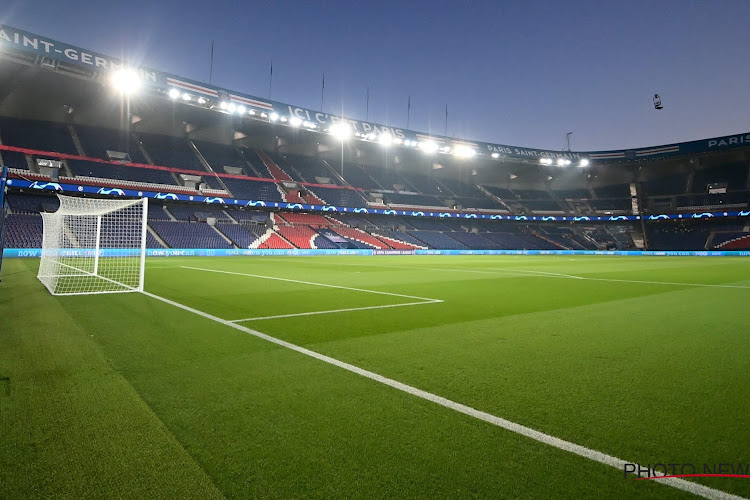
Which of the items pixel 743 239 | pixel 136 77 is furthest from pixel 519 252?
pixel 136 77

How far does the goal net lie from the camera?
31.2 feet

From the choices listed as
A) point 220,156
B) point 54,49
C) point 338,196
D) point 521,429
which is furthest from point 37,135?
point 521,429

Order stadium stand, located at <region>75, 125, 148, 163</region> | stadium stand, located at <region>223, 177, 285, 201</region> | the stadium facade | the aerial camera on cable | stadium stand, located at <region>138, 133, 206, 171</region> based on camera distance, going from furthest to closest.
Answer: the aerial camera on cable → stadium stand, located at <region>223, 177, 285, 201</region> → stadium stand, located at <region>138, 133, 206, 171</region> → stadium stand, located at <region>75, 125, 148, 163</region> → the stadium facade

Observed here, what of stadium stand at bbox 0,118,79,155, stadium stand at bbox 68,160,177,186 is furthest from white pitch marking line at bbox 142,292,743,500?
stadium stand at bbox 0,118,79,155

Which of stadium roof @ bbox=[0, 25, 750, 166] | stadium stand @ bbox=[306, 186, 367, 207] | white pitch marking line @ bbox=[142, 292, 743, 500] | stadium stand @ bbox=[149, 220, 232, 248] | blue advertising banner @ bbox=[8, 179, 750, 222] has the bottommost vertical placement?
white pitch marking line @ bbox=[142, 292, 743, 500]

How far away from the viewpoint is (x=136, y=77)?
25.2m

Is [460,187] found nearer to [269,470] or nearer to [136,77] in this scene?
[136,77]

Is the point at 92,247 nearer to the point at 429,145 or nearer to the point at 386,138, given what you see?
the point at 386,138

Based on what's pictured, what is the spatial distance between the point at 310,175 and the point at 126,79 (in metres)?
21.6

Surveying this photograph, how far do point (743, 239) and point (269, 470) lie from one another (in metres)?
59.3

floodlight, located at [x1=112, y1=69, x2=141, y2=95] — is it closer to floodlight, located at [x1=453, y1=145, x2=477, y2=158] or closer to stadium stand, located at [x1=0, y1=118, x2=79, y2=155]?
stadium stand, located at [x1=0, y1=118, x2=79, y2=155]

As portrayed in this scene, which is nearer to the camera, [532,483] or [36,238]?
[532,483]

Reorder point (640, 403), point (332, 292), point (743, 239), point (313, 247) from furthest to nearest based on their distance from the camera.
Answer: point (743, 239) < point (313, 247) < point (332, 292) < point (640, 403)

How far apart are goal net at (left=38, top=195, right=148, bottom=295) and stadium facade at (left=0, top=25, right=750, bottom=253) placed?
285cm
